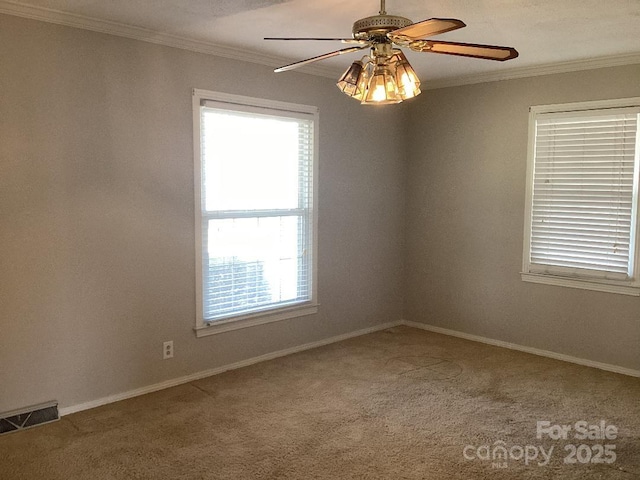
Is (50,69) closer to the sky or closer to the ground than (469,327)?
closer to the sky

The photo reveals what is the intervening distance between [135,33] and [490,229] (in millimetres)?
3246

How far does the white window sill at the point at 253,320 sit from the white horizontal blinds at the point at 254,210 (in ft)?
0.16

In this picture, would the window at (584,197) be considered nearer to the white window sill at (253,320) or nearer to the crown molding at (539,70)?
the crown molding at (539,70)

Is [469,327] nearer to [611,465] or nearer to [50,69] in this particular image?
[611,465]

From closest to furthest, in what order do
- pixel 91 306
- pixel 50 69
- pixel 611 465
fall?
pixel 611 465, pixel 50 69, pixel 91 306

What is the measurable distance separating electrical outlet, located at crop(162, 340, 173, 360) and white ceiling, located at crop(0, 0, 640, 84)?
6.62ft

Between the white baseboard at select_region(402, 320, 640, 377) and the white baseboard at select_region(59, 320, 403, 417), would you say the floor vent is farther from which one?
the white baseboard at select_region(402, 320, 640, 377)

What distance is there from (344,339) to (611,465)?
99.7 inches

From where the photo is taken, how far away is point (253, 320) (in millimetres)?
4301

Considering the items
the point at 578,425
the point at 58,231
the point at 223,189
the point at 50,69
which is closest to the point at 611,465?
the point at 578,425

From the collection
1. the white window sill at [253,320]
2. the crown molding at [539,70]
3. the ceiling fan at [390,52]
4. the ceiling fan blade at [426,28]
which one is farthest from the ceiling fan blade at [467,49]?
the white window sill at [253,320]

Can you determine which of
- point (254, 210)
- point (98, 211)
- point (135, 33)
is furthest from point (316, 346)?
point (135, 33)

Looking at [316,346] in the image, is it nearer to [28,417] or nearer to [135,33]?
[28,417]

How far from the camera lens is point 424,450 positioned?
2.98m
